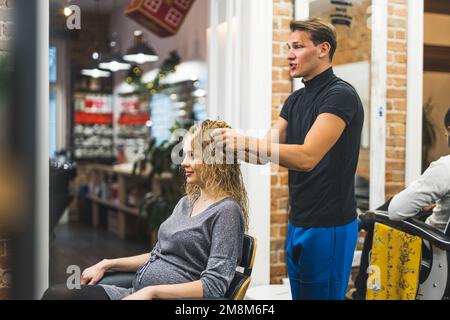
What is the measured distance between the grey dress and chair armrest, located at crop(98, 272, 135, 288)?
34mm

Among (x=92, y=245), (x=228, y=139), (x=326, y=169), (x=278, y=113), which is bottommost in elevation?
(x=92, y=245)

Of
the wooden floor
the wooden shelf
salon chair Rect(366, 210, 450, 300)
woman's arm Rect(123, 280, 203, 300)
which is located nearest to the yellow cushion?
salon chair Rect(366, 210, 450, 300)

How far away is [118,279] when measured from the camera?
6.59 ft

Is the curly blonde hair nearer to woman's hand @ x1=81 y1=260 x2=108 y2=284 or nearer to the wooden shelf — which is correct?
woman's hand @ x1=81 y1=260 x2=108 y2=284

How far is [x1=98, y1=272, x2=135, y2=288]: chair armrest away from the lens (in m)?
1.99

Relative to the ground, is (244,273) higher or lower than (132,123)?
lower

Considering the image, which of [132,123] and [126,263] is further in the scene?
[132,123]

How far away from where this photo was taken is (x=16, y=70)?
28.8 inches

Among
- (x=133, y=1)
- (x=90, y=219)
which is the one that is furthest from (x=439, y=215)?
(x=90, y=219)

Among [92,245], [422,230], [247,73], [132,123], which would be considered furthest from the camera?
[132,123]

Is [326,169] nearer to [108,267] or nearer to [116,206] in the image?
[108,267]

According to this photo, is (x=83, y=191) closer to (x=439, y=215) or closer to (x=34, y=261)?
(x=439, y=215)

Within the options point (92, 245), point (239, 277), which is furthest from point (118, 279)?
point (92, 245)

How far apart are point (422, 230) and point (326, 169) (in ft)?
1.84
